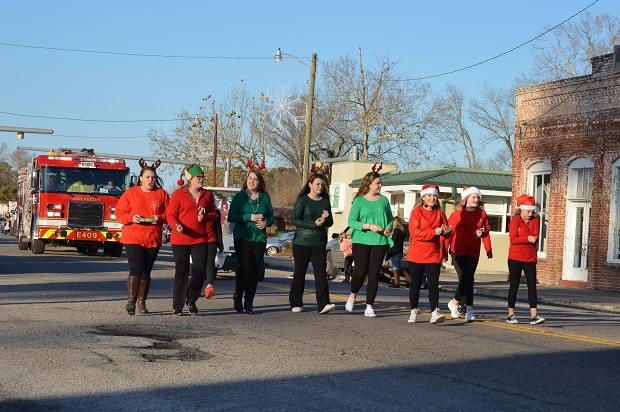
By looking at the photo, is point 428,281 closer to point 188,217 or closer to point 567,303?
point 188,217

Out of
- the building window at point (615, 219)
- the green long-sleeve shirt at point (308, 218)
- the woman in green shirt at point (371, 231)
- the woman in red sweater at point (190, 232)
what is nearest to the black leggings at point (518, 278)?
the woman in green shirt at point (371, 231)

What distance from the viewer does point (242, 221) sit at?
46.3 feet

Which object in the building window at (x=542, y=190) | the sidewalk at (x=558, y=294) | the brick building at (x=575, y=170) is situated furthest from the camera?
the building window at (x=542, y=190)

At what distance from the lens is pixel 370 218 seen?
1409cm

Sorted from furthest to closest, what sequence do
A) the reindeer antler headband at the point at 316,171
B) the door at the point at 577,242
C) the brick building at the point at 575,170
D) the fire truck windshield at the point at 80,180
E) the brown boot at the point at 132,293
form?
the fire truck windshield at the point at 80,180 → the door at the point at 577,242 → the brick building at the point at 575,170 → the reindeer antler headband at the point at 316,171 → the brown boot at the point at 132,293

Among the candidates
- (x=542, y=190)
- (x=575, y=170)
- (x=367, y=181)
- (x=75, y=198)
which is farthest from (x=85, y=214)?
(x=367, y=181)

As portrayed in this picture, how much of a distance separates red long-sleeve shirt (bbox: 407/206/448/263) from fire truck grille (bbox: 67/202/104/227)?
19042mm

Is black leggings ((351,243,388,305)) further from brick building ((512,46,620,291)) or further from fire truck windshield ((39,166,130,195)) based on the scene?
fire truck windshield ((39,166,130,195))

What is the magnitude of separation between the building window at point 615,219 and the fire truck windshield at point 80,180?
1434cm

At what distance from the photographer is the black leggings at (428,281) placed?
1355cm

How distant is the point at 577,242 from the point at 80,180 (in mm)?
14864

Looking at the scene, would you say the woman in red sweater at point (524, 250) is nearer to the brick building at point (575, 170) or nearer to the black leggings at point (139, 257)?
the black leggings at point (139, 257)

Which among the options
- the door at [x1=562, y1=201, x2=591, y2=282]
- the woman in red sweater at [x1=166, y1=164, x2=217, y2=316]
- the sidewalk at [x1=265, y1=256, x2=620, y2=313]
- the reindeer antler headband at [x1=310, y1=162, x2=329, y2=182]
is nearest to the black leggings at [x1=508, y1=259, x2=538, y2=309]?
the reindeer antler headband at [x1=310, y1=162, x2=329, y2=182]

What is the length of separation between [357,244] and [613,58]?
55.8 feet
